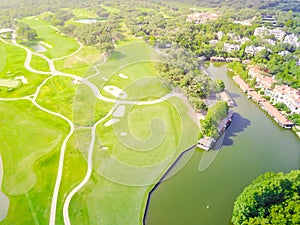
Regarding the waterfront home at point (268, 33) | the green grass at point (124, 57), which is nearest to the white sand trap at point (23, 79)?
the green grass at point (124, 57)

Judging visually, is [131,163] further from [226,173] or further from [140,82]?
[140,82]

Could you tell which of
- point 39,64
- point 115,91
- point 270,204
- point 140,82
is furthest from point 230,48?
point 270,204

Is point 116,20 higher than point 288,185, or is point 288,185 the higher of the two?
point 288,185

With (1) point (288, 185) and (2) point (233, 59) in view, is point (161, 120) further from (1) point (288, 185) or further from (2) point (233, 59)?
(2) point (233, 59)

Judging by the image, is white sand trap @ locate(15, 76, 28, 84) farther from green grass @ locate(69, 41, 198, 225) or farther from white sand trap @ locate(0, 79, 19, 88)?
green grass @ locate(69, 41, 198, 225)

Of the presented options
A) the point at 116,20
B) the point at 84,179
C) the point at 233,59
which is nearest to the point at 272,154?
the point at 84,179

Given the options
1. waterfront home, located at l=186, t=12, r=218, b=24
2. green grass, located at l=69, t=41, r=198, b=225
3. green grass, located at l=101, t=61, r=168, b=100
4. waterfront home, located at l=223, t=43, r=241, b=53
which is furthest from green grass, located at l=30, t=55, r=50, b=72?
waterfront home, located at l=186, t=12, r=218, b=24
